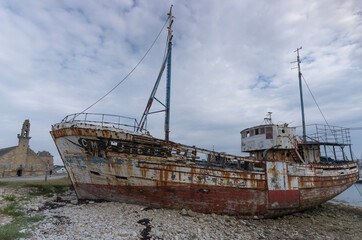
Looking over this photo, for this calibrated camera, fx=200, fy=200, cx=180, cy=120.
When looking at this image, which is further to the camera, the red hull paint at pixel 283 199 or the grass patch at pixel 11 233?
the red hull paint at pixel 283 199

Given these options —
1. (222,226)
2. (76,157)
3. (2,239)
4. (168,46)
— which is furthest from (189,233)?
(168,46)

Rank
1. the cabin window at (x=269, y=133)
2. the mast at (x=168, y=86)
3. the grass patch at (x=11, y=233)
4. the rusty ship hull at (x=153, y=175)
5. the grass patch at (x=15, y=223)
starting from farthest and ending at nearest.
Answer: the cabin window at (x=269, y=133) → the mast at (x=168, y=86) → the rusty ship hull at (x=153, y=175) → the grass patch at (x=15, y=223) → the grass patch at (x=11, y=233)

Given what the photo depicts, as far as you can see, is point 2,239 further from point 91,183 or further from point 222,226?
point 222,226

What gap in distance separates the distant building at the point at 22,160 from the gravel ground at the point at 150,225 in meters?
23.8

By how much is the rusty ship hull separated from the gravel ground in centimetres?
49

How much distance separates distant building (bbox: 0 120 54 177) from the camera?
29.7 metres

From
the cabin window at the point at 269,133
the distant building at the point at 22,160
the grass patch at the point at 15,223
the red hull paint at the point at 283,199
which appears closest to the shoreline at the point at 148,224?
the grass patch at the point at 15,223

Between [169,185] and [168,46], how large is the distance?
932 centimetres

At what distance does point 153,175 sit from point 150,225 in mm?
2362

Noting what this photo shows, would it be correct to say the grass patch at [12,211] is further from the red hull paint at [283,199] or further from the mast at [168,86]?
the red hull paint at [283,199]

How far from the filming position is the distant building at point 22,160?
29.7m

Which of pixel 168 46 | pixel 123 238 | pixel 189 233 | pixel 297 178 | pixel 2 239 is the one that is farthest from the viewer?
pixel 168 46

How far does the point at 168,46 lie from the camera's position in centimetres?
1386

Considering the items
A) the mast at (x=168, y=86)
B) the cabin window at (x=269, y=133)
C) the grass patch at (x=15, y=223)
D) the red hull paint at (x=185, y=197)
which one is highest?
the mast at (x=168, y=86)
